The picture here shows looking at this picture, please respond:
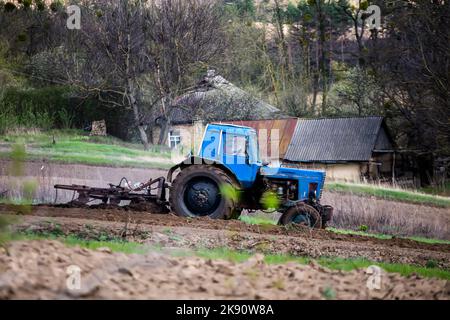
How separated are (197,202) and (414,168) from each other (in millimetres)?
23694

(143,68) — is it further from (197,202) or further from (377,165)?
(197,202)

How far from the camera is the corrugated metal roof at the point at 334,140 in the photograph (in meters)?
34.4

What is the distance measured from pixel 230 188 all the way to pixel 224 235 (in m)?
2.02

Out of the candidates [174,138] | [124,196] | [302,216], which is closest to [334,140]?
[174,138]

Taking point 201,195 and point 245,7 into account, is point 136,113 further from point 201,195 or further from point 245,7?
point 245,7

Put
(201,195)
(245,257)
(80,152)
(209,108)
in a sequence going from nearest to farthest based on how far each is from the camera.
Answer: (245,257)
(201,195)
(80,152)
(209,108)

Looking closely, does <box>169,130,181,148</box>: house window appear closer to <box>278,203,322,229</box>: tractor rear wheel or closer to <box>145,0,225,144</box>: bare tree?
<box>145,0,225,144</box>: bare tree

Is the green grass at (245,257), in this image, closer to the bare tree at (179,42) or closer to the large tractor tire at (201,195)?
the large tractor tire at (201,195)

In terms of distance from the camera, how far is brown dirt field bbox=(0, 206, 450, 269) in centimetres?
1033

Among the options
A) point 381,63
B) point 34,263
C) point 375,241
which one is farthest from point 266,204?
point 381,63

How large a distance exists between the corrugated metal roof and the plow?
810 inches

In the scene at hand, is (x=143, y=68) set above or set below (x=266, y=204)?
above

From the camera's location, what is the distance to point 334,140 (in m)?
35.0
